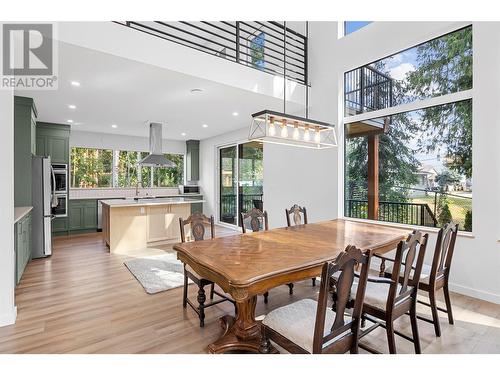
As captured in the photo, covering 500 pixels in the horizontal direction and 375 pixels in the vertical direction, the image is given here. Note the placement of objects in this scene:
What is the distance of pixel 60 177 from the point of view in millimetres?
5660

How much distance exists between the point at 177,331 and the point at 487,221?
340 cm

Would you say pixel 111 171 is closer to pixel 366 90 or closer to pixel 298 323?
pixel 366 90

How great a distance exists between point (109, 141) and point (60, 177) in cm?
210

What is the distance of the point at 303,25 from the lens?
5355 mm

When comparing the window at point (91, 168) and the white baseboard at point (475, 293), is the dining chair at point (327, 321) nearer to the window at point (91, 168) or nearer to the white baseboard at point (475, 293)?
the white baseboard at point (475, 293)

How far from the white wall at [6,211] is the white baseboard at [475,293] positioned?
464 centimetres

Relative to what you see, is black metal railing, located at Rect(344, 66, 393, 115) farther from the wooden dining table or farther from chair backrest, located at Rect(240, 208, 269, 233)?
chair backrest, located at Rect(240, 208, 269, 233)

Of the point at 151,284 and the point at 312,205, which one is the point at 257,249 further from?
the point at 312,205

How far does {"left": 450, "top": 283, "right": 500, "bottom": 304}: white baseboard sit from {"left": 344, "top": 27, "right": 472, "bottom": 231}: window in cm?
69

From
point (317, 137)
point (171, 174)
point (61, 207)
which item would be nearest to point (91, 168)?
point (61, 207)
